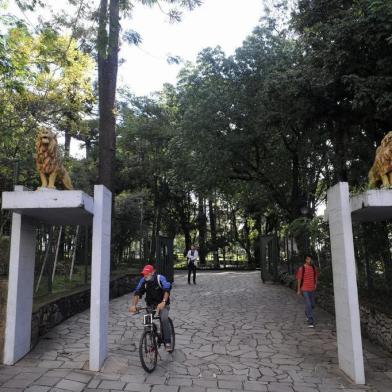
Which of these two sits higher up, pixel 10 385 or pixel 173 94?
pixel 173 94

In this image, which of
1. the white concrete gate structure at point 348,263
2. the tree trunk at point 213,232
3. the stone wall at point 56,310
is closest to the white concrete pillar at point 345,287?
the white concrete gate structure at point 348,263

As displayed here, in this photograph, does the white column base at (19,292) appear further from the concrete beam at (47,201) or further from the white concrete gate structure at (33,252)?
the concrete beam at (47,201)

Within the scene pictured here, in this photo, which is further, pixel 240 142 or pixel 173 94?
pixel 173 94

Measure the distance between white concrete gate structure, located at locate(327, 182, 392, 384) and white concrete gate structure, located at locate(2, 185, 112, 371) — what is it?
399 cm

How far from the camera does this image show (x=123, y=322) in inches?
392

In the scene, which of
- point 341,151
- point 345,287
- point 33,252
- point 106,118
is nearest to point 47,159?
point 33,252

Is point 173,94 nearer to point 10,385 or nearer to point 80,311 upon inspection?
point 80,311

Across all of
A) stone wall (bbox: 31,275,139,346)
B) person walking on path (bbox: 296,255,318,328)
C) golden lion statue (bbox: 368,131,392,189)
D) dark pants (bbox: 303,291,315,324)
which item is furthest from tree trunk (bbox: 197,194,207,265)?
golden lion statue (bbox: 368,131,392,189)

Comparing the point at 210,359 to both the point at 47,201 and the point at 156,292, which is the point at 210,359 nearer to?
the point at 156,292

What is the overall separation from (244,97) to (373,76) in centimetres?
830

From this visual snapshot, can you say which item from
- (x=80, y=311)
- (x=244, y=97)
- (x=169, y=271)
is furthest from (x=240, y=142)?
(x=80, y=311)

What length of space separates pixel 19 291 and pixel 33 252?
36.7 inches

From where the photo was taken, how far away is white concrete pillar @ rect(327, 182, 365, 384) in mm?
6426

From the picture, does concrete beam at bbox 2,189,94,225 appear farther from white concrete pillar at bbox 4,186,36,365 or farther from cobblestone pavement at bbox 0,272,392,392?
cobblestone pavement at bbox 0,272,392,392
